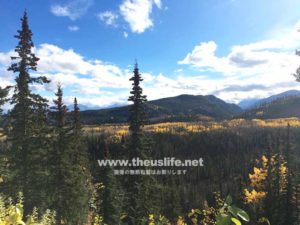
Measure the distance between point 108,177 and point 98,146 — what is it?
479ft

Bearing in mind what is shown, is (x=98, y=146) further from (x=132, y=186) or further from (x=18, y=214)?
(x=18, y=214)

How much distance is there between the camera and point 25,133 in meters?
29.5

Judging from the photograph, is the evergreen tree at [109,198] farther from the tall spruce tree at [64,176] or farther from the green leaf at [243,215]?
the green leaf at [243,215]

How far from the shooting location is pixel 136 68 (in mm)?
31484

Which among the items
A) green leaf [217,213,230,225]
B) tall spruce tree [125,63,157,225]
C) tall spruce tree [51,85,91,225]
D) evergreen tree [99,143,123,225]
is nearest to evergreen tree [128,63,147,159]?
tall spruce tree [125,63,157,225]

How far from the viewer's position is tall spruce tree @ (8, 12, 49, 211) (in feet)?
96.4

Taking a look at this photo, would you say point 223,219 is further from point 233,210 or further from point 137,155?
point 137,155

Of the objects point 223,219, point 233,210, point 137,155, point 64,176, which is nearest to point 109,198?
point 64,176

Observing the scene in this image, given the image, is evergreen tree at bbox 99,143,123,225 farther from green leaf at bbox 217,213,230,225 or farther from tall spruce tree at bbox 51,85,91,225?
green leaf at bbox 217,213,230,225

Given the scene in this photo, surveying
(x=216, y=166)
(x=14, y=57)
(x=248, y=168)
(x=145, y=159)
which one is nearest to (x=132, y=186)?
(x=145, y=159)

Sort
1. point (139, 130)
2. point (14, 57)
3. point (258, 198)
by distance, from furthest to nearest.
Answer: point (258, 198) < point (139, 130) < point (14, 57)

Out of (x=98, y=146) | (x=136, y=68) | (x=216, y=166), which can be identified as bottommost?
(x=216, y=166)

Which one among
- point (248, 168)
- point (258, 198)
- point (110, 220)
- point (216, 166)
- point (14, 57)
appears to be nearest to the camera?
point (14, 57)

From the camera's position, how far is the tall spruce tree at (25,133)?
29.4m
